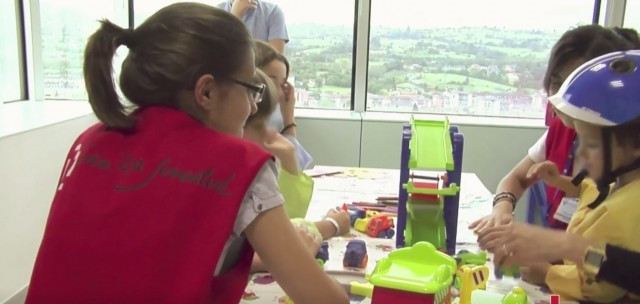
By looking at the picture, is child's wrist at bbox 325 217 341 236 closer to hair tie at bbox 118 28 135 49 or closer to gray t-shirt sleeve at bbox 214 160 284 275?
gray t-shirt sleeve at bbox 214 160 284 275

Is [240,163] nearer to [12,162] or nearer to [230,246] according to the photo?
[230,246]

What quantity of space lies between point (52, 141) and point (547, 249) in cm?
226

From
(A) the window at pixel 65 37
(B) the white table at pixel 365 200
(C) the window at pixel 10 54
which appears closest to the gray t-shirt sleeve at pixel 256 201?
(B) the white table at pixel 365 200

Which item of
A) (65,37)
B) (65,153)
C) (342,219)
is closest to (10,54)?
(65,37)

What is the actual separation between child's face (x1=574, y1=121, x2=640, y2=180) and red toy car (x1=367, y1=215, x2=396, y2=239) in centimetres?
50

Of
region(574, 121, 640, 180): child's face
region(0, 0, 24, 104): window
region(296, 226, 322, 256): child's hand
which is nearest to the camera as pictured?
region(574, 121, 640, 180): child's face

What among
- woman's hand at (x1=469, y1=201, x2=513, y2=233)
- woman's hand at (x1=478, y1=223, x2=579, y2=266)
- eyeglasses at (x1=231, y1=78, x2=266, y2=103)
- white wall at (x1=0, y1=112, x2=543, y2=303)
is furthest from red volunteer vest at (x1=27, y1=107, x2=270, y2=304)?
white wall at (x1=0, y1=112, x2=543, y2=303)

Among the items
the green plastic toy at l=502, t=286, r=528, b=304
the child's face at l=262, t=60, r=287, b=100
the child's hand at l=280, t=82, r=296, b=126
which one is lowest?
the green plastic toy at l=502, t=286, r=528, b=304

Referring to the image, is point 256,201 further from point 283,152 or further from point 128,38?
point 283,152

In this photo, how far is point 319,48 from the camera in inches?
147

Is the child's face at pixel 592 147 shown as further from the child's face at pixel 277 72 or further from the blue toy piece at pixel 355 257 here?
the child's face at pixel 277 72

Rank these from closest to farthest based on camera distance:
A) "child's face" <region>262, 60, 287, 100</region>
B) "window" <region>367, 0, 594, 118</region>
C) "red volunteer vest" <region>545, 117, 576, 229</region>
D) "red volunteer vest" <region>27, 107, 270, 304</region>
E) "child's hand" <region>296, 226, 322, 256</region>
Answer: "red volunteer vest" <region>27, 107, 270, 304</region> < "child's hand" <region>296, 226, 322, 256</region> < "red volunteer vest" <region>545, 117, 576, 229</region> < "child's face" <region>262, 60, 287, 100</region> < "window" <region>367, 0, 594, 118</region>

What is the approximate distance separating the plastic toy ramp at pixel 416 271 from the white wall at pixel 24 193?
1.79m

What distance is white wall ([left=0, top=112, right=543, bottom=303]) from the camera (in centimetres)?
228
